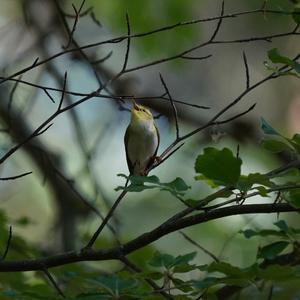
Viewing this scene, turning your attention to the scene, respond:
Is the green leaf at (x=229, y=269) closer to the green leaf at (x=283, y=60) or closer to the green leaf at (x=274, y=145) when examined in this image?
the green leaf at (x=274, y=145)

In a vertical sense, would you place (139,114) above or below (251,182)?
above

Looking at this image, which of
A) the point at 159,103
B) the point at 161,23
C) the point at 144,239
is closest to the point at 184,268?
the point at 144,239

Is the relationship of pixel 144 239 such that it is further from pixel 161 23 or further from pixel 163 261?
pixel 161 23

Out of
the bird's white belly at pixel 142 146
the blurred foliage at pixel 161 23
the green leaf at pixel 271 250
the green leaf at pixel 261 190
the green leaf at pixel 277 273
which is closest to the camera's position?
the green leaf at pixel 277 273

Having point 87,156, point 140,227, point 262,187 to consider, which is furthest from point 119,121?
point 140,227

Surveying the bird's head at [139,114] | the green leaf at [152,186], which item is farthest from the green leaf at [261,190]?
the bird's head at [139,114]

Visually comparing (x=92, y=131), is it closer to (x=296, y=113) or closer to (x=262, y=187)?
(x=296, y=113)

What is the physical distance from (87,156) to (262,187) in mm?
1626

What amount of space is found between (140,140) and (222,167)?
1092 mm

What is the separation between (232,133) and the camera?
13.9 feet

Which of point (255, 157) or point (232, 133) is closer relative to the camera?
point (232, 133)

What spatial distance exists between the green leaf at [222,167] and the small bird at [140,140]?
92cm

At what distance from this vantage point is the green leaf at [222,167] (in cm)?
152

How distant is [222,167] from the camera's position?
1.54 meters
